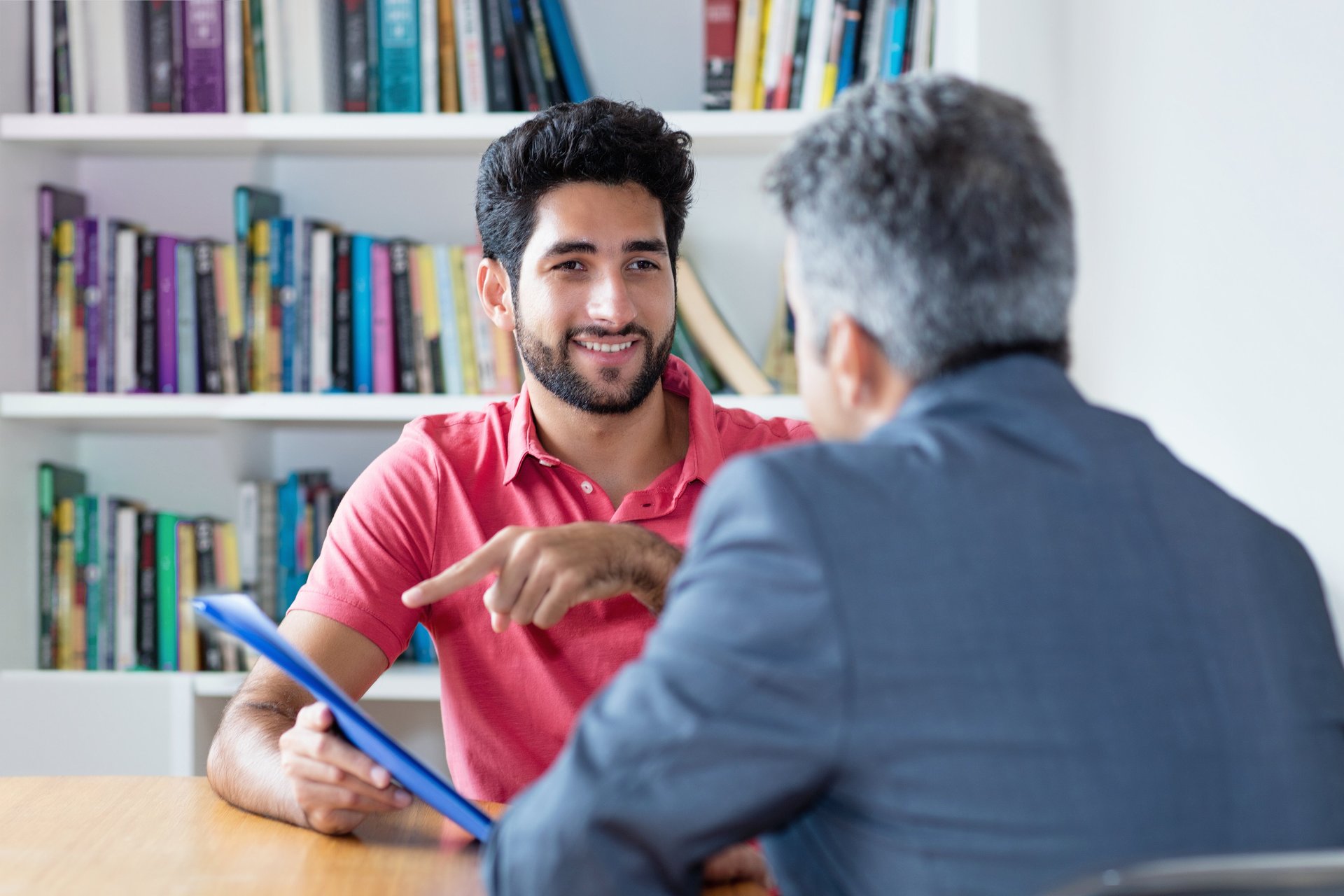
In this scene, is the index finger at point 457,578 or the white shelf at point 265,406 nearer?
the index finger at point 457,578

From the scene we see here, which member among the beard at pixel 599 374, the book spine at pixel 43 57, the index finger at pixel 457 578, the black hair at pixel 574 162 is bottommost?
the index finger at pixel 457 578

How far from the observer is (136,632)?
7.45 feet

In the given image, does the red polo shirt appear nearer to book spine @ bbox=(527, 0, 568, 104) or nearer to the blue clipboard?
the blue clipboard

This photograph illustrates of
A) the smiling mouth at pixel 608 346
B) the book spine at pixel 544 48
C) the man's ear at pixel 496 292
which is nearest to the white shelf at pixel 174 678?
the man's ear at pixel 496 292

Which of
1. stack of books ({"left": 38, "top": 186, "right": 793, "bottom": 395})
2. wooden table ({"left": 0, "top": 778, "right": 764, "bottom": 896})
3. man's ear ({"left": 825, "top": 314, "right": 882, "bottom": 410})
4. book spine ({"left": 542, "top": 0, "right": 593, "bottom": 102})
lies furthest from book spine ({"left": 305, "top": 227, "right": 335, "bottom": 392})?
man's ear ({"left": 825, "top": 314, "right": 882, "bottom": 410})

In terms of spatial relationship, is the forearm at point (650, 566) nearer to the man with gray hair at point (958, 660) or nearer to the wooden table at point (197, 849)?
the wooden table at point (197, 849)

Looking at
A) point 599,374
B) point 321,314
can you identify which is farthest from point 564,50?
point 599,374

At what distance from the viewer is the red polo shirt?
4.70 ft

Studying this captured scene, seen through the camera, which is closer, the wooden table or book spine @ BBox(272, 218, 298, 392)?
the wooden table

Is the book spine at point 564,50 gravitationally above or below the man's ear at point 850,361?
above

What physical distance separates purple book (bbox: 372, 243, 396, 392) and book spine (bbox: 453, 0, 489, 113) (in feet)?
1.01

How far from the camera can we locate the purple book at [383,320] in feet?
7.32

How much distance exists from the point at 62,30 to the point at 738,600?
2146 millimetres

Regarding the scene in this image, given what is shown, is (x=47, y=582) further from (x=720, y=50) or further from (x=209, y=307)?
(x=720, y=50)
